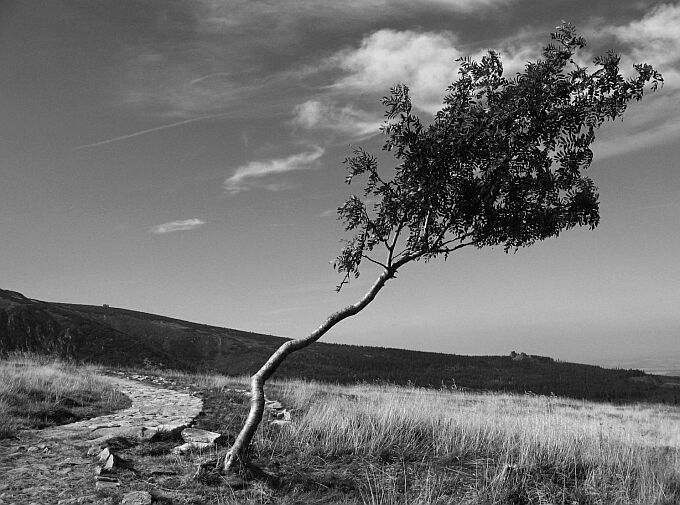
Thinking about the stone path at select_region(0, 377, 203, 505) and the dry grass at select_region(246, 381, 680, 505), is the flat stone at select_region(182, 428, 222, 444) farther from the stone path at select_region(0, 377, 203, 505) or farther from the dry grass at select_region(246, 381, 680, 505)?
the dry grass at select_region(246, 381, 680, 505)

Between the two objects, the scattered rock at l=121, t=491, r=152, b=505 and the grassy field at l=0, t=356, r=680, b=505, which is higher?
the grassy field at l=0, t=356, r=680, b=505

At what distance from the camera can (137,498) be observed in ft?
22.2

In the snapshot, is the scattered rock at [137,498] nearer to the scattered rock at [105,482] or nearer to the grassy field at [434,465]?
the scattered rock at [105,482]

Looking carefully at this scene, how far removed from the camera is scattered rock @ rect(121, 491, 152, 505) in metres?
6.64

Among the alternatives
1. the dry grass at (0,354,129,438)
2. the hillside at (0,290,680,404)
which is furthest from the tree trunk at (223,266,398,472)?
the hillside at (0,290,680,404)

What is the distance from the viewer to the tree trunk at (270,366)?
26.6ft

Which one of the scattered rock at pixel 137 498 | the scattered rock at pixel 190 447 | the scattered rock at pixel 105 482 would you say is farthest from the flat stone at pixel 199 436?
the scattered rock at pixel 137 498

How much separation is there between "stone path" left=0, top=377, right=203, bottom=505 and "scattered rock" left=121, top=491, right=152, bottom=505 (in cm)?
22

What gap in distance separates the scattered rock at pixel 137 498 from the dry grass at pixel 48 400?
4.29m

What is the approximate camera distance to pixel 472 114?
8203 millimetres

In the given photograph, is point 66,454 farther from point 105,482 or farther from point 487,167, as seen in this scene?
point 487,167

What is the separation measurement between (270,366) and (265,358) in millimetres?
52144

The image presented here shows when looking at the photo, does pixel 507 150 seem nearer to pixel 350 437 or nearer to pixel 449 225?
pixel 449 225

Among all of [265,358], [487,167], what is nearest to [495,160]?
[487,167]
